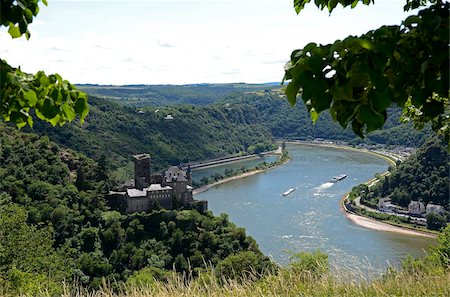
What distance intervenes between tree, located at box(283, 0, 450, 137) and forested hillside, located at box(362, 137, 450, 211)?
29.9m

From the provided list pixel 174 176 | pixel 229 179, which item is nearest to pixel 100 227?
pixel 174 176

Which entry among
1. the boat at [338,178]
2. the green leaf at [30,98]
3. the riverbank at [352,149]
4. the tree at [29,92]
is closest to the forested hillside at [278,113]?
the riverbank at [352,149]

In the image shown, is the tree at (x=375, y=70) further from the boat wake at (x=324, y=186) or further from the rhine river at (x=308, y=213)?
the boat wake at (x=324, y=186)

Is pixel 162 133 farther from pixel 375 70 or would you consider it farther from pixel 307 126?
pixel 375 70

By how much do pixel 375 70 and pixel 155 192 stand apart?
1947 centimetres

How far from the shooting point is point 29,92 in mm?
1463

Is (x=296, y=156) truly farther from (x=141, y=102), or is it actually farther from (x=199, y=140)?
(x=141, y=102)

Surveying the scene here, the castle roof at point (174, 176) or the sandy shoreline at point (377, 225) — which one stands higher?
the castle roof at point (174, 176)

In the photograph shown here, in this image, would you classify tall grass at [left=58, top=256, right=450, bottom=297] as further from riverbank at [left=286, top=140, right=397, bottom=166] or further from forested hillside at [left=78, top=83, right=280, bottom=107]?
forested hillside at [left=78, top=83, right=280, bottom=107]

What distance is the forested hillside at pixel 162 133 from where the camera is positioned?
3941cm

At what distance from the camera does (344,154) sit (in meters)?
53.9

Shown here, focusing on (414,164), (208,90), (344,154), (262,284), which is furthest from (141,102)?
(262,284)

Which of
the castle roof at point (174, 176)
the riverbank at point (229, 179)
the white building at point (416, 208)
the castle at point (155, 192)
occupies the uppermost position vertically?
the castle roof at point (174, 176)

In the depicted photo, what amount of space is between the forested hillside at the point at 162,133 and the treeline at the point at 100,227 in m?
14.5
